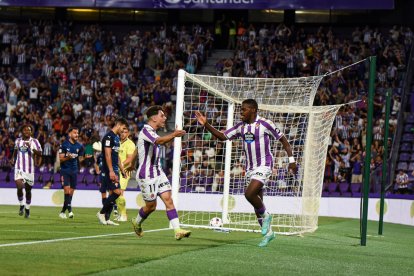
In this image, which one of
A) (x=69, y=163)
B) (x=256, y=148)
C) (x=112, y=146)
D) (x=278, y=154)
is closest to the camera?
(x=256, y=148)

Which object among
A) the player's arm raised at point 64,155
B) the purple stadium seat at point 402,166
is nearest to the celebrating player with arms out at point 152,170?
the player's arm raised at point 64,155

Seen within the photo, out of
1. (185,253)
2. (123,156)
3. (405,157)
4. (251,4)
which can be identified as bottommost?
(185,253)

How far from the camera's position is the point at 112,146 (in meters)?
20.3

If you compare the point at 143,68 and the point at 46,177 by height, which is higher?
the point at 143,68

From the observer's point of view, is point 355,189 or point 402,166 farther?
point 402,166

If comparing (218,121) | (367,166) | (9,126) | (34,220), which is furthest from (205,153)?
(9,126)

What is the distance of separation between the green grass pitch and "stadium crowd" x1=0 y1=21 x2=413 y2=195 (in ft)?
57.3

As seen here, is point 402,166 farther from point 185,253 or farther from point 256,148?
point 185,253

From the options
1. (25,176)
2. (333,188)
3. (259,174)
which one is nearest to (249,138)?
(259,174)

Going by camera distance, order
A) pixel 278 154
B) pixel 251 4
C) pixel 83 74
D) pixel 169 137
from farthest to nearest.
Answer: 1. pixel 83 74
2. pixel 251 4
3. pixel 278 154
4. pixel 169 137

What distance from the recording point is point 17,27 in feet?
147

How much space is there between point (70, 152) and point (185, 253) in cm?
1060

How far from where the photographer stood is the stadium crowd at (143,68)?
1465 inches

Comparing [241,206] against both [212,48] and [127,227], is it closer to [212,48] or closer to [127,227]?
[127,227]
